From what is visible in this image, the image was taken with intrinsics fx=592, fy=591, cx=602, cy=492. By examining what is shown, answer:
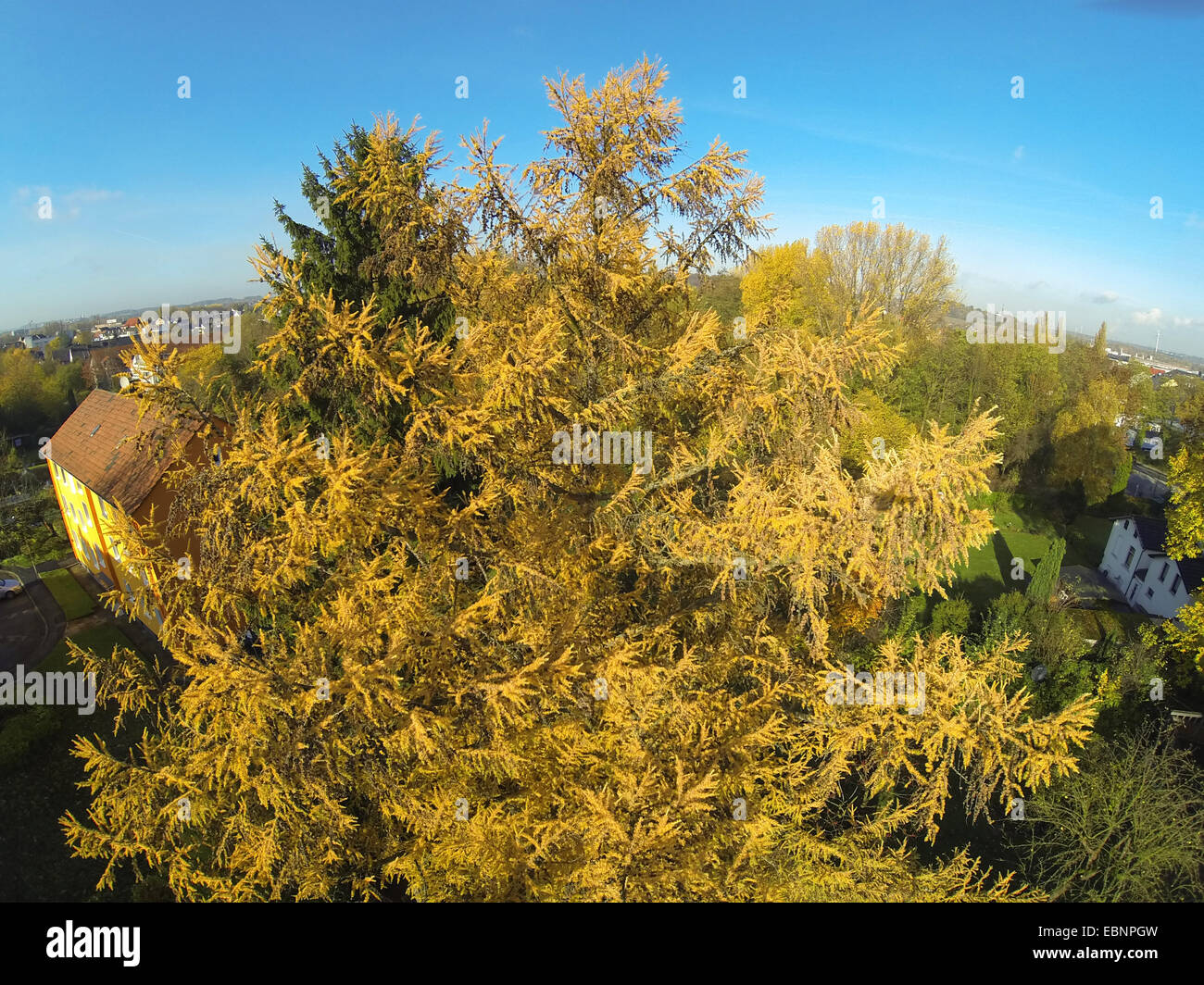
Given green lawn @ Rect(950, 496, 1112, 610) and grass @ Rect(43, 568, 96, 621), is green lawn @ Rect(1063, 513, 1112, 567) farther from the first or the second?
grass @ Rect(43, 568, 96, 621)

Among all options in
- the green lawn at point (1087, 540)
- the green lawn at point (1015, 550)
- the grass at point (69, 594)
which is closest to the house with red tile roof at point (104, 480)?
the grass at point (69, 594)

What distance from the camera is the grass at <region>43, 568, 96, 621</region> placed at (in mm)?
21469

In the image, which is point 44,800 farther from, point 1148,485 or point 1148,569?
point 1148,485

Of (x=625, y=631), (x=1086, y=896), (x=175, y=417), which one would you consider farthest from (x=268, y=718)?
(x=1086, y=896)

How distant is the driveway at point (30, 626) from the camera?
1908 cm

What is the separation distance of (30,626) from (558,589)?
80.4 feet

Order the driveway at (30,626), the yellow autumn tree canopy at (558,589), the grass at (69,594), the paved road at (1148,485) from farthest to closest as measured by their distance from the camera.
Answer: the paved road at (1148,485)
the grass at (69,594)
the driveway at (30,626)
the yellow autumn tree canopy at (558,589)

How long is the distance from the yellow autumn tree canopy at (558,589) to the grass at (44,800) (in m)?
8.56

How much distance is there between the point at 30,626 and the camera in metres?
20.8

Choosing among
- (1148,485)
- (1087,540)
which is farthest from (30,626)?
(1148,485)

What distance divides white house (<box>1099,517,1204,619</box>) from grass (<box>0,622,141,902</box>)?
3403 centimetres

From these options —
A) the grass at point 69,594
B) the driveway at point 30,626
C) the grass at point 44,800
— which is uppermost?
the grass at point 69,594

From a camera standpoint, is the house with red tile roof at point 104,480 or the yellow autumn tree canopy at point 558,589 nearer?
the yellow autumn tree canopy at point 558,589

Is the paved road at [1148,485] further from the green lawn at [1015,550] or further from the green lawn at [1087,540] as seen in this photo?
the green lawn at [1015,550]
